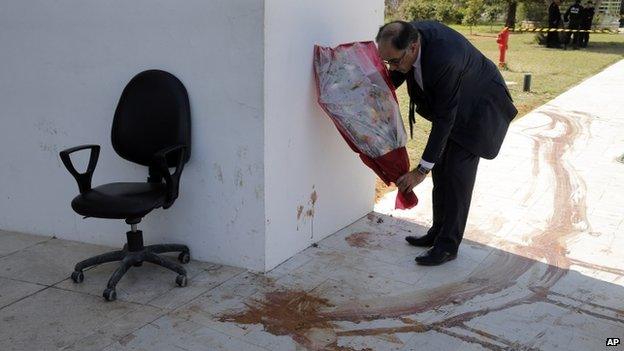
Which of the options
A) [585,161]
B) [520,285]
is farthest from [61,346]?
[585,161]

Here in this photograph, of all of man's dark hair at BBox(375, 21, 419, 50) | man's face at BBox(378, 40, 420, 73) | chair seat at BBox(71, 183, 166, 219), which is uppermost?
man's dark hair at BBox(375, 21, 419, 50)

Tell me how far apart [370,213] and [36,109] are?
2.72 m

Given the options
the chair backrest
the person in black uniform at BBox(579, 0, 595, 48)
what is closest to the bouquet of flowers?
the chair backrest

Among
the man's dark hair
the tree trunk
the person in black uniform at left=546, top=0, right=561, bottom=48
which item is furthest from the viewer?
the tree trunk

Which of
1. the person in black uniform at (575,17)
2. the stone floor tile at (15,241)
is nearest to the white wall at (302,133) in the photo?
the stone floor tile at (15,241)

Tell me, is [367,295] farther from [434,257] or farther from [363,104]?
[363,104]

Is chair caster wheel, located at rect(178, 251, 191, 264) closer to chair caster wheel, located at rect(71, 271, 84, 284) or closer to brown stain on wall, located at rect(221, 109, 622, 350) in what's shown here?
chair caster wheel, located at rect(71, 271, 84, 284)

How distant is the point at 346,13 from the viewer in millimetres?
4258

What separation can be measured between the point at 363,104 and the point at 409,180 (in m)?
0.58

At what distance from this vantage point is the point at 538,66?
16.7 meters

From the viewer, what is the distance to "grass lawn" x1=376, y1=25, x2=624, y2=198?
8865 millimetres

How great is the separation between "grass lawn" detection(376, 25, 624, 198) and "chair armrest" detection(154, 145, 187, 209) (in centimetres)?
242

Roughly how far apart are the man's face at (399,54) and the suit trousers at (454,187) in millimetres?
639

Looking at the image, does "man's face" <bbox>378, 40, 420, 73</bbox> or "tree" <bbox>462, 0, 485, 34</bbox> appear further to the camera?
"tree" <bbox>462, 0, 485, 34</bbox>
